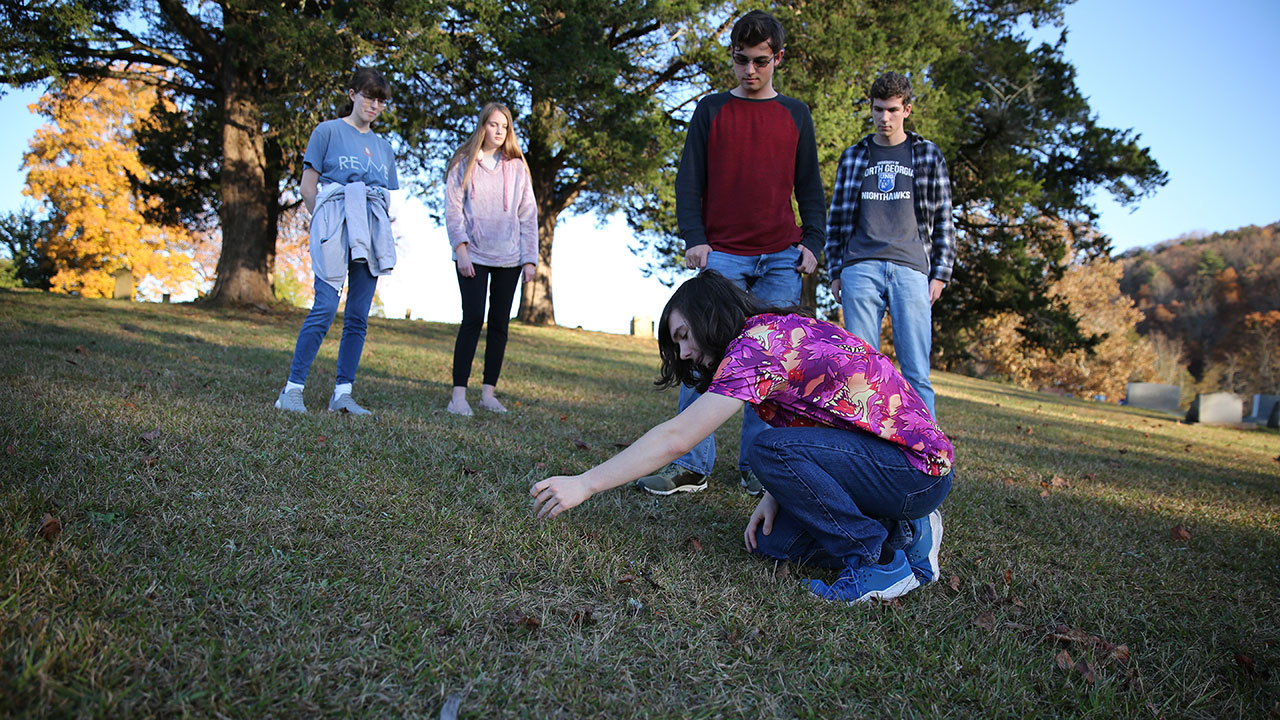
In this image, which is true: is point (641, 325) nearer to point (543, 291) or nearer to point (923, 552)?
point (543, 291)

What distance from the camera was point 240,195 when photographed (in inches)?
598

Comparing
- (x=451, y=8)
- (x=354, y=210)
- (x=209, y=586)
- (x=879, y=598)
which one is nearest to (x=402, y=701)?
(x=209, y=586)

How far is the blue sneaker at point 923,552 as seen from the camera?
102 inches

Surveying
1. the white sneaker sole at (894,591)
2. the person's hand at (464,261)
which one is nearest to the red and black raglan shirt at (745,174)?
the person's hand at (464,261)

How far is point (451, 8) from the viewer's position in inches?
548

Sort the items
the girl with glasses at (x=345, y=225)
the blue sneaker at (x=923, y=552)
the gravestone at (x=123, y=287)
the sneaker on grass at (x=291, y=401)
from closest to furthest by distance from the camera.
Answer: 1. the blue sneaker at (x=923, y=552)
2. the sneaker on grass at (x=291, y=401)
3. the girl with glasses at (x=345, y=225)
4. the gravestone at (x=123, y=287)

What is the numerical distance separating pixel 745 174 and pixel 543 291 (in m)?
16.3

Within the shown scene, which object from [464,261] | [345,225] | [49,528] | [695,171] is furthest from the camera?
[464,261]

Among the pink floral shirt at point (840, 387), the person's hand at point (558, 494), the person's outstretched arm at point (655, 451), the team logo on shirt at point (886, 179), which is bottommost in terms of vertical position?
the person's hand at point (558, 494)

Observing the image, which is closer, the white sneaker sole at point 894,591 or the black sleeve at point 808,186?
the white sneaker sole at point 894,591

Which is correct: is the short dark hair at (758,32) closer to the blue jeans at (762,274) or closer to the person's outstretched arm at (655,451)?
the blue jeans at (762,274)

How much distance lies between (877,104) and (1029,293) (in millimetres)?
19445

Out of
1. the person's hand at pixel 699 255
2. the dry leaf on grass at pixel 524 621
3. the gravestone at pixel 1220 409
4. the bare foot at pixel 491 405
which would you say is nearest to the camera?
the dry leaf on grass at pixel 524 621

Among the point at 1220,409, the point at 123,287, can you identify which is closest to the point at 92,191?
the point at 123,287
